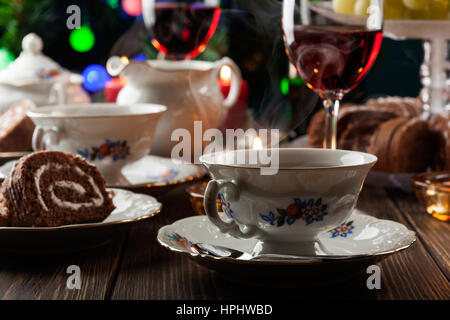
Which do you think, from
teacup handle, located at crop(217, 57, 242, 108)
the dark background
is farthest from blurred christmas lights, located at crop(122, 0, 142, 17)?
teacup handle, located at crop(217, 57, 242, 108)

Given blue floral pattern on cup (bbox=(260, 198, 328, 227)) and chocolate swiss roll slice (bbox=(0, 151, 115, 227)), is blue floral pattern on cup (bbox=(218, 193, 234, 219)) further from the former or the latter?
chocolate swiss roll slice (bbox=(0, 151, 115, 227))

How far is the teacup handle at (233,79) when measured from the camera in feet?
4.82

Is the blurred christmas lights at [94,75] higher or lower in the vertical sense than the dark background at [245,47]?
lower

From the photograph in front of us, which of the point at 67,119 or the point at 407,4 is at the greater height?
the point at 407,4

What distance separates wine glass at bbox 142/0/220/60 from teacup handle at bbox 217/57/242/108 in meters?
0.11

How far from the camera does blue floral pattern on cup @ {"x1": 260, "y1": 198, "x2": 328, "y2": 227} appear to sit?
753 millimetres

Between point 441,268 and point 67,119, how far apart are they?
0.69 meters

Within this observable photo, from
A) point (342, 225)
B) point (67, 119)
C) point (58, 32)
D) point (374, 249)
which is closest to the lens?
point (374, 249)

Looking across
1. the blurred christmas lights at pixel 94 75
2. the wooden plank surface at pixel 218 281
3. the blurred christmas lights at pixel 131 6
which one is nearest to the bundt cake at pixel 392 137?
the wooden plank surface at pixel 218 281

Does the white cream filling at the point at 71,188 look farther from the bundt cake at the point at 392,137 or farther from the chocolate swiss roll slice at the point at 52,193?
the bundt cake at the point at 392,137

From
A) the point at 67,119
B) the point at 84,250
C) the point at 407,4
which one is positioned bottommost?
the point at 84,250

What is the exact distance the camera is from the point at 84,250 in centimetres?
85
